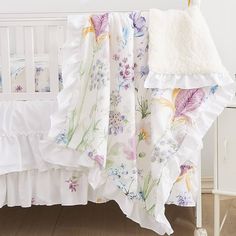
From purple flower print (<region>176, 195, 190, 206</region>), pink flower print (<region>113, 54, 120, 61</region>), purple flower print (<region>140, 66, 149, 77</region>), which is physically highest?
pink flower print (<region>113, 54, 120, 61</region>)

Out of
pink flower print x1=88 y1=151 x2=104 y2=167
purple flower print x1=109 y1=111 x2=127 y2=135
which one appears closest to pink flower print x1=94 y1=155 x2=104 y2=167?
pink flower print x1=88 y1=151 x2=104 y2=167

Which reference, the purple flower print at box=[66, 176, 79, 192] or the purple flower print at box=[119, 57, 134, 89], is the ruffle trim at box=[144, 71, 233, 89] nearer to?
the purple flower print at box=[119, 57, 134, 89]

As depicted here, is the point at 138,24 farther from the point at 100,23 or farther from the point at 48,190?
the point at 48,190

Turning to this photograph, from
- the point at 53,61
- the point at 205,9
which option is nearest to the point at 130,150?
the point at 53,61

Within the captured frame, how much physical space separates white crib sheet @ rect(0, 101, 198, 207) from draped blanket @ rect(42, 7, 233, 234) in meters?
0.07

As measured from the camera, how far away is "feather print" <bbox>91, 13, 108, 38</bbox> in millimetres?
1546

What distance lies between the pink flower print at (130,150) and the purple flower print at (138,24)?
36 cm

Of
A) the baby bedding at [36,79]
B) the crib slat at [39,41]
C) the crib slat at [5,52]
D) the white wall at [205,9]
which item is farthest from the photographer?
the crib slat at [39,41]

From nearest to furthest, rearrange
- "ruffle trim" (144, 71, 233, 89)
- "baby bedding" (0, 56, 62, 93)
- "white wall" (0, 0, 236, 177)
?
"ruffle trim" (144, 71, 233, 89), "baby bedding" (0, 56, 62, 93), "white wall" (0, 0, 236, 177)

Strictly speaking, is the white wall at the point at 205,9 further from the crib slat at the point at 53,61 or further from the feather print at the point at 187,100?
the crib slat at the point at 53,61

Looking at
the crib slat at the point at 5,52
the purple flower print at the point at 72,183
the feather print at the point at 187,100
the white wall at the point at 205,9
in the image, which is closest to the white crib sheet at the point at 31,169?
the purple flower print at the point at 72,183

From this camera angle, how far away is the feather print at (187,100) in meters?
1.56

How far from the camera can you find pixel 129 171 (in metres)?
1.57

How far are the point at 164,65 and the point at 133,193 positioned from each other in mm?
446
